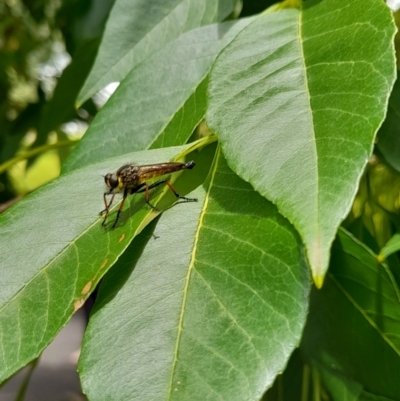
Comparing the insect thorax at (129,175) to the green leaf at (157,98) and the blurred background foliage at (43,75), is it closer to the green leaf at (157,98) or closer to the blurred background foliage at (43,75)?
the green leaf at (157,98)

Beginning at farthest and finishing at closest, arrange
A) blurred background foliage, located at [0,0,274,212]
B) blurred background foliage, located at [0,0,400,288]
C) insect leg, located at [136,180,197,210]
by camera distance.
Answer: blurred background foliage, located at [0,0,274,212] → blurred background foliage, located at [0,0,400,288] → insect leg, located at [136,180,197,210]

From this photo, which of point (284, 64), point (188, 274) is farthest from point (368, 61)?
point (188, 274)

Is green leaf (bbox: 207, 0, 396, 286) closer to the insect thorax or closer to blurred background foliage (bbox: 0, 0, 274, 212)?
the insect thorax

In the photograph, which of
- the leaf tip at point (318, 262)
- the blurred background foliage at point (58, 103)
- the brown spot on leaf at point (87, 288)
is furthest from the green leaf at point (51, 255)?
the blurred background foliage at point (58, 103)

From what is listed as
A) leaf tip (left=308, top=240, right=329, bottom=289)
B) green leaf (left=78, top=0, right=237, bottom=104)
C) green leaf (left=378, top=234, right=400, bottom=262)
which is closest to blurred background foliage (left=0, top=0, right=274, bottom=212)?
green leaf (left=78, top=0, right=237, bottom=104)

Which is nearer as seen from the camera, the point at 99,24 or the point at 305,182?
the point at 305,182

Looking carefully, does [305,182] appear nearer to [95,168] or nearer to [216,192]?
[216,192]

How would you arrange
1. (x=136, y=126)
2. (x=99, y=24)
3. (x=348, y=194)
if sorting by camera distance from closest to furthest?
(x=348, y=194) < (x=136, y=126) < (x=99, y=24)
